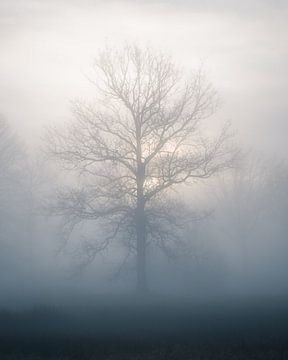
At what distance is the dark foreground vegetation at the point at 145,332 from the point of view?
12.6m

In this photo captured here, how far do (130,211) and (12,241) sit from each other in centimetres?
2797

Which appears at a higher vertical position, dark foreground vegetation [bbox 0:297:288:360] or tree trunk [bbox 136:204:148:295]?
tree trunk [bbox 136:204:148:295]

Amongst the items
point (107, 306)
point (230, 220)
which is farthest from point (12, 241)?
point (107, 306)

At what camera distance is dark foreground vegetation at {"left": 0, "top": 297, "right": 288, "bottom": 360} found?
12625 millimetres

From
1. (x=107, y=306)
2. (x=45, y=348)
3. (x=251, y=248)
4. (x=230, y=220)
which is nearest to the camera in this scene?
(x=45, y=348)

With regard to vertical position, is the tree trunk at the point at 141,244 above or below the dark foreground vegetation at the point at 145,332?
above

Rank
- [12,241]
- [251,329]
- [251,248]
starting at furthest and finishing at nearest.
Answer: [251,248] < [12,241] < [251,329]

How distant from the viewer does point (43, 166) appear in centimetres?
5584

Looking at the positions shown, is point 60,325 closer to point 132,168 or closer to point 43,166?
point 132,168

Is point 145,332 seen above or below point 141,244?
below

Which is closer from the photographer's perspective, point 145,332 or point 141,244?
point 145,332

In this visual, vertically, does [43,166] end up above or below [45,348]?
above

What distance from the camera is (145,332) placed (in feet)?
52.7

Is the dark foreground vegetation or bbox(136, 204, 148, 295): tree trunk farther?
bbox(136, 204, 148, 295): tree trunk
